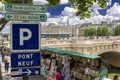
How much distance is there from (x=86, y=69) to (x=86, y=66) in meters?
0.20

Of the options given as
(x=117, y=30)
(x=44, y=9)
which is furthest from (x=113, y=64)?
(x=117, y=30)

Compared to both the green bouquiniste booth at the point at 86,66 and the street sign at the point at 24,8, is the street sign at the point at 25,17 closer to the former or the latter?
the street sign at the point at 24,8

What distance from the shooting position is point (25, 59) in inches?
204

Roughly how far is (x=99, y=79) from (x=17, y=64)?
588 cm

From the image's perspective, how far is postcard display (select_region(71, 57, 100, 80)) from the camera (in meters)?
11.1

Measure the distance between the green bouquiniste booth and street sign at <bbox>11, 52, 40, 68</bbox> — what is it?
577 centimetres

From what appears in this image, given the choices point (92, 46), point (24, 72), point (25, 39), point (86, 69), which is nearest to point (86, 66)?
point (86, 69)

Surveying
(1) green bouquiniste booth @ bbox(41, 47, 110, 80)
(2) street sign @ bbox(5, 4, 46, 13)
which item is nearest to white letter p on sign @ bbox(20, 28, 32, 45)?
(2) street sign @ bbox(5, 4, 46, 13)

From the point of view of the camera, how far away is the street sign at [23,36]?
16.6 ft

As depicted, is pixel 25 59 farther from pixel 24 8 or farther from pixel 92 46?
pixel 92 46

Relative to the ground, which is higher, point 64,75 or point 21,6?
point 21,6

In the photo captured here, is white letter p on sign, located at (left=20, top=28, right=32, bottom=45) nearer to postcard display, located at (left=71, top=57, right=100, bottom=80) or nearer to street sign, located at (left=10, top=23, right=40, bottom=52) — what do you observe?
street sign, located at (left=10, top=23, right=40, bottom=52)

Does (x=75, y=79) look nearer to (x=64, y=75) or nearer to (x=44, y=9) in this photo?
(x=64, y=75)

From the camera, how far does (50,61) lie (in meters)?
15.4
